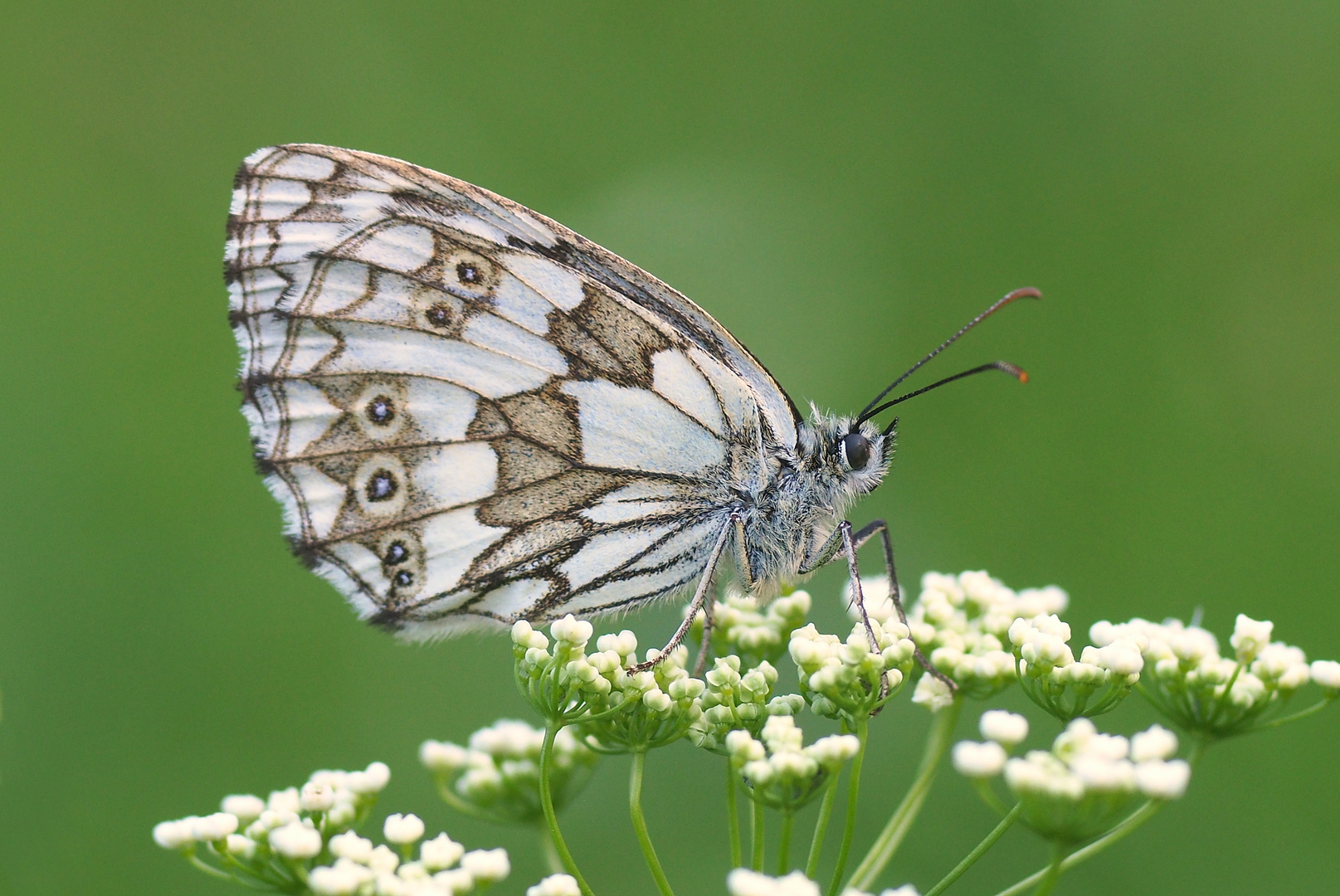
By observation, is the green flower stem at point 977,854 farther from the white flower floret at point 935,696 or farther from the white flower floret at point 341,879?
the white flower floret at point 341,879

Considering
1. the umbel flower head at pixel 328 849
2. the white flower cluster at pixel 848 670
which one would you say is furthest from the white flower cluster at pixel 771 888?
the white flower cluster at pixel 848 670

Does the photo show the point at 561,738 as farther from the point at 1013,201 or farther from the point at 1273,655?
the point at 1013,201

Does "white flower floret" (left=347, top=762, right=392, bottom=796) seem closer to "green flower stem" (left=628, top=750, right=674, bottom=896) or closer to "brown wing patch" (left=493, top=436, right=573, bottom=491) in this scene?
"green flower stem" (left=628, top=750, right=674, bottom=896)

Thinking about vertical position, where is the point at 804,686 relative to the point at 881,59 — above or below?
below

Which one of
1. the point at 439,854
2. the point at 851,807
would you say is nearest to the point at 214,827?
the point at 439,854

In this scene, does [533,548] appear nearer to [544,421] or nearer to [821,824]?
[544,421]

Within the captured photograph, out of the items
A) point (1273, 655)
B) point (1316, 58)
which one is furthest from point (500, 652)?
point (1316, 58)
